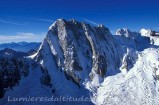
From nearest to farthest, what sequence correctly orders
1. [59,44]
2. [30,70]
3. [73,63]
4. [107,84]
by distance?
[30,70] < [107,84] < [73,63] < [59,44]

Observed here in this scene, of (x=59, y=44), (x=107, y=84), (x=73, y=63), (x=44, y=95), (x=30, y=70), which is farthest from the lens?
(x=59, y=44)

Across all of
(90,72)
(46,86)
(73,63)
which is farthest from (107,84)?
(46,86)

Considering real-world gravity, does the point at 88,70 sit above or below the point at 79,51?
below

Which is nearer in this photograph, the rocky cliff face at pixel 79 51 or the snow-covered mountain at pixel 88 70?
the snow-covered mountain at pixel 88 70

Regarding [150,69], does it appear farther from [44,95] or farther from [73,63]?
[44,95]

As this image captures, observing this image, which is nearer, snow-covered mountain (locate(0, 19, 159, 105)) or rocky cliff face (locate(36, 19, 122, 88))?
snow-covered mountain (locate(0, 19, 159, 105))

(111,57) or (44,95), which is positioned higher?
(111,57)

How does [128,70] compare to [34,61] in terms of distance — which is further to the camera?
[128,70]

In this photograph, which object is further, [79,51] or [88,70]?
[79,51]
